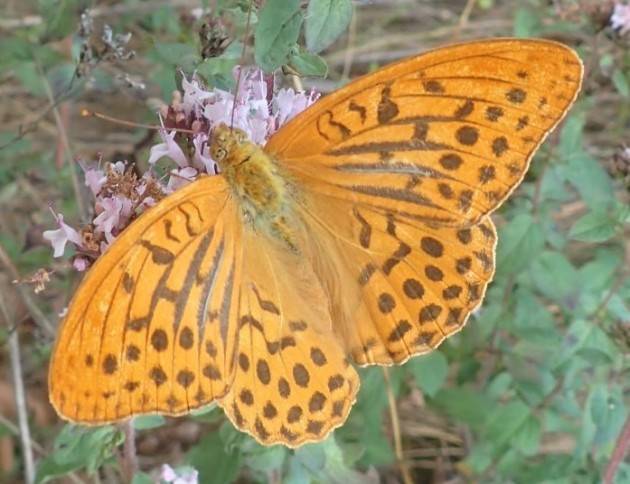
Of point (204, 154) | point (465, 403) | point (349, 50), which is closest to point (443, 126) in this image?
point (204, 154)

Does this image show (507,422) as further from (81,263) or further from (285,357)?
(81,263)

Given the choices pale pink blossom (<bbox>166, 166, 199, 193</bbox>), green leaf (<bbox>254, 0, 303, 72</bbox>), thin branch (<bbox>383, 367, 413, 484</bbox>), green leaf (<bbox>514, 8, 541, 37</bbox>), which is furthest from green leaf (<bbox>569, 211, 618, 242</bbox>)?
pale pink blossom (<bbox>166, 166, 199, 193</bbox>)

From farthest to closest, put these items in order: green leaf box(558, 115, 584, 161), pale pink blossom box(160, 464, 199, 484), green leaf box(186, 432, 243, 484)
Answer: green leaf box(558, 115, 584, 161), green leaf box(186, 432, 243, 484), pale pink blossom box(160, 464, 199, 484)

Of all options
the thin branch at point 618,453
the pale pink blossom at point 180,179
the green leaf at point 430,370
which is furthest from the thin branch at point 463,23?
the pale pink blossom at point 180,179

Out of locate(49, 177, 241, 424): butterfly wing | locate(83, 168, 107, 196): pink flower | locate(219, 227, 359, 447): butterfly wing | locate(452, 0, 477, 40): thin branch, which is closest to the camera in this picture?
locate(49, 177, 241, 424): butterfly wing

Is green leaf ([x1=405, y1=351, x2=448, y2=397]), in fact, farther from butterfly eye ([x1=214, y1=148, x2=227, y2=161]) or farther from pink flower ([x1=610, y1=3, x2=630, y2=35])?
butterfly eye ([x1=214, y1=148, x2=227, y2=161])

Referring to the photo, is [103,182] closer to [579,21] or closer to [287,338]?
[287,338]

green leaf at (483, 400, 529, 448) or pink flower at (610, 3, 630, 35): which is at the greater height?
pink flower at (610, 3, 630, 35)
